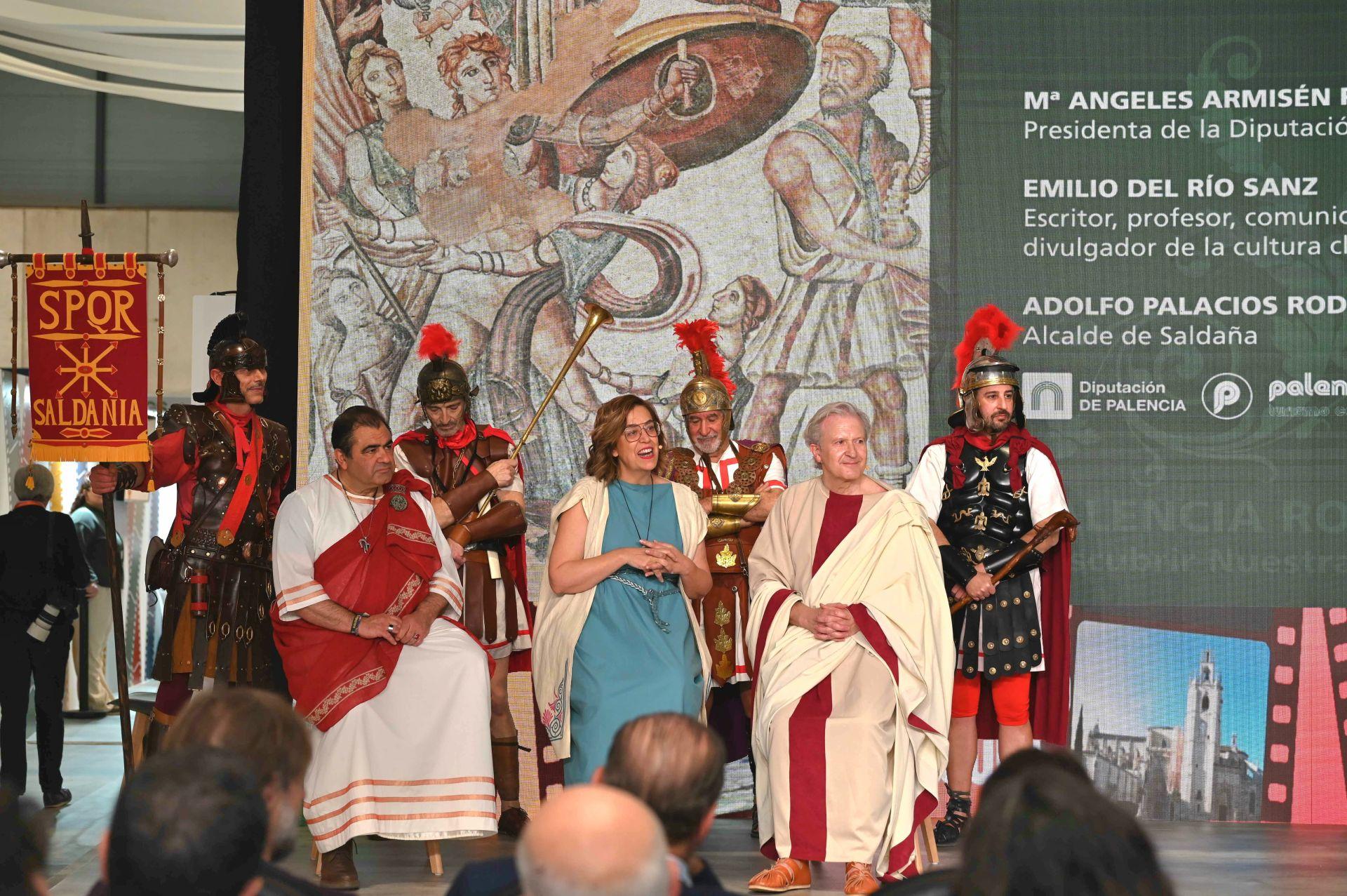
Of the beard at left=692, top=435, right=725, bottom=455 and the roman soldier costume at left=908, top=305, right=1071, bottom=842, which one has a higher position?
the beard at left=692, top=435, right=725, bottom=455

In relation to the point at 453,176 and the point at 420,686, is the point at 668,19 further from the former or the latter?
the point at 420,686

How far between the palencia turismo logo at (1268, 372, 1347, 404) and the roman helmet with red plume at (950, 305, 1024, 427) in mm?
1264

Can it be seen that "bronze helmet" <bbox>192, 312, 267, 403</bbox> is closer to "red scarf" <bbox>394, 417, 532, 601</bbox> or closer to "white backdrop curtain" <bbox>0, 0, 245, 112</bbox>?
"red scarf" <bbox>394, 417, 532, 601</bbox>

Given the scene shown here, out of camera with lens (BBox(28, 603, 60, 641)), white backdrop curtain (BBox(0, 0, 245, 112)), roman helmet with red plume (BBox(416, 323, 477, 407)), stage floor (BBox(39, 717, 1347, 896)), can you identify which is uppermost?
white backdrop curtain (BBox(0, 0, 245, 112))

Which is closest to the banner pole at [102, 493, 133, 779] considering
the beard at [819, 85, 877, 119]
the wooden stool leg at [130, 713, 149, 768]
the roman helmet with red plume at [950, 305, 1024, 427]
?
the wooden stool leg at [130, 713, 149, 768]

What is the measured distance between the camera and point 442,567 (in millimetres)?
5246

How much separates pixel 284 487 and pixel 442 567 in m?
1.16

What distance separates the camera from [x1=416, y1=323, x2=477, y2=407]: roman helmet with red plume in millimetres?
5777

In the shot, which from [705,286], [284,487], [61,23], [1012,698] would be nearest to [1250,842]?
[1012,698]

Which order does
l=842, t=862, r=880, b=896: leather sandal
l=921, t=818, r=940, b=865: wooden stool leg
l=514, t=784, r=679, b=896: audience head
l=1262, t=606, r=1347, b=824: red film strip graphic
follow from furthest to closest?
l=1262, t=606, r=1347, b=824: red film strip graphic → l=921, t=818, r=940, b=865: wooden stool leg → l=842, t=862, r=880, b=896: leather sandal → l=514, t=784, r=679, b=896: audience head

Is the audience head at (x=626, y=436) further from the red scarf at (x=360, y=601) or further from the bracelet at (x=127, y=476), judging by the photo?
the bracelet at (x=127, y=476)

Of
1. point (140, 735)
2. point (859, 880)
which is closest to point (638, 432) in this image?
point (859, 880)

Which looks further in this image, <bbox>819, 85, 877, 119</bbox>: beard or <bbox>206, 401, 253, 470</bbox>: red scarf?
<bbox>819, 85, 877, 119</bbox>: beard

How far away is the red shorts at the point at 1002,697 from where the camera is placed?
5.66 m
